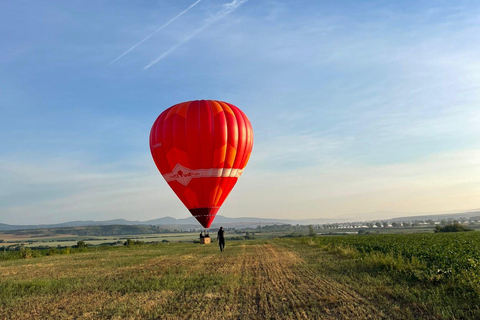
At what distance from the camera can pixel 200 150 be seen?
25.3m

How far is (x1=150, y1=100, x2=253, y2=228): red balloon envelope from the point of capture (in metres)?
25.4

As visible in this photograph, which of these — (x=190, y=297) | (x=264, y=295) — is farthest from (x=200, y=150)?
(x=264, y=295)

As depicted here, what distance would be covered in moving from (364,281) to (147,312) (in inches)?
285

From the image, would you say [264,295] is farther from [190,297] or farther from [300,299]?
[190,297]

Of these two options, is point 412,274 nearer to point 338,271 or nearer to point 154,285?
point 338,271

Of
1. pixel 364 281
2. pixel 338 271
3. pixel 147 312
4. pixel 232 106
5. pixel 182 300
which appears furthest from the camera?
pixel 232 106

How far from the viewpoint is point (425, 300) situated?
32.2 ft

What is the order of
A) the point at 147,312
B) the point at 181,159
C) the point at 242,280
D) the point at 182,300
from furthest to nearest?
1. the point at 181,159
2. the point at 242,280
3. the point at 182,300
4. the point at 147,312

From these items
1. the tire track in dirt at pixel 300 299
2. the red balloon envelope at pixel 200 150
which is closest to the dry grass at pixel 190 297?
the tire track in dirt at pixel 300 299

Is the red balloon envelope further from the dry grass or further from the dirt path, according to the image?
the dirt path

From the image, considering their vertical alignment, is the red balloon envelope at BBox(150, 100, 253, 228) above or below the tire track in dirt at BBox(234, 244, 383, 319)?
above

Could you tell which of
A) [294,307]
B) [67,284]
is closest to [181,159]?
[67,284]

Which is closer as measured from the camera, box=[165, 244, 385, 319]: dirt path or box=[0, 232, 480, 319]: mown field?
box=[165, 244, 385, 319]: dirt path

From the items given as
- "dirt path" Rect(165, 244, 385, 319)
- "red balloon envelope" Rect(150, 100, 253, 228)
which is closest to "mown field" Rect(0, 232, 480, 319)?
"dirt path" Rect(165, 244, 385, 319)
